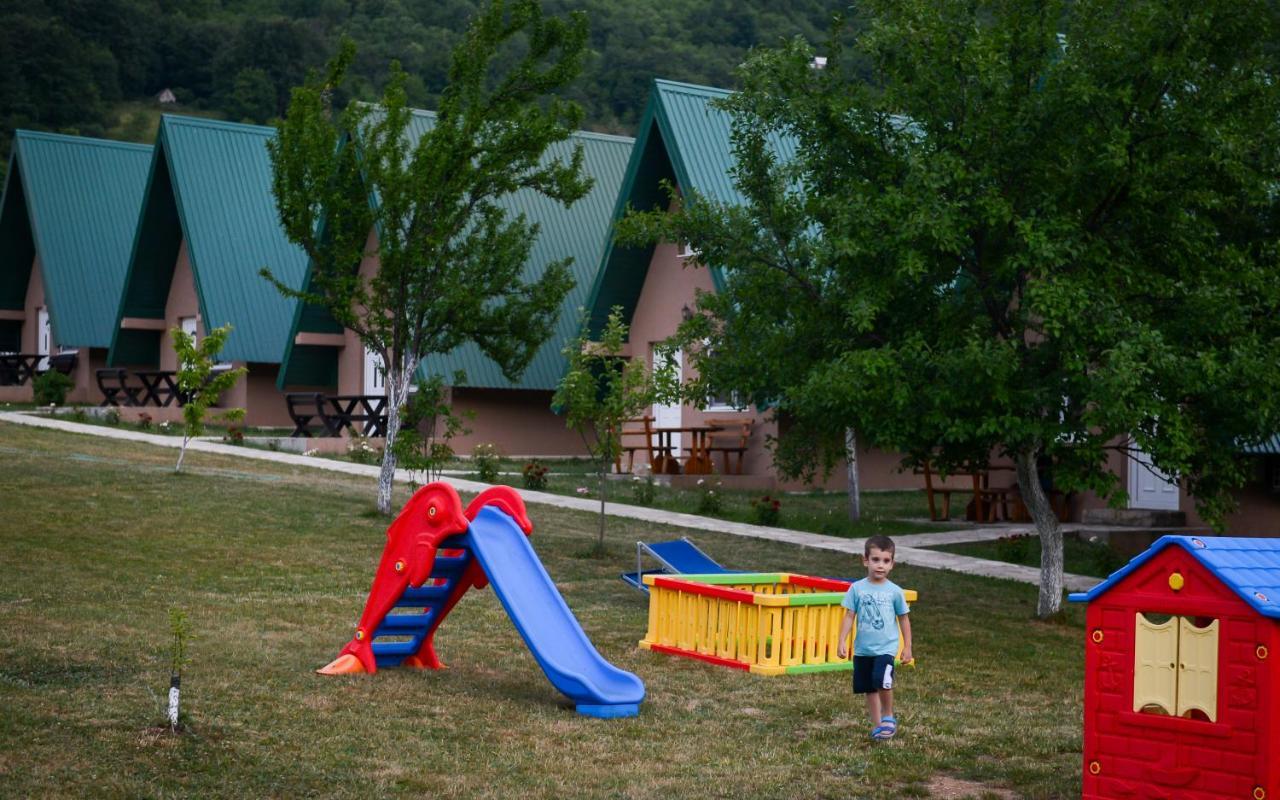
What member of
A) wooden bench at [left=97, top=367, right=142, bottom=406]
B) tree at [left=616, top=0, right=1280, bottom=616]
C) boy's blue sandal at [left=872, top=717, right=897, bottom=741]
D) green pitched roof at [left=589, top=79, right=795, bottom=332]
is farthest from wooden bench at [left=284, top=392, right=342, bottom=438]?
boy's blue sandal at [left=872, top=717, right=897, bottom=741]

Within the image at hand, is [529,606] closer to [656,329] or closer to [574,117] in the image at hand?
[574,117]

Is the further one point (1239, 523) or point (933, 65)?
point (1239, 523)

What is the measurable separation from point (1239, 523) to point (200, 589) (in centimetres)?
1363

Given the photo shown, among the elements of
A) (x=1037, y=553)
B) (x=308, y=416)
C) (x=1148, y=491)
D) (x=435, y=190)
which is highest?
(x=435, y=190)

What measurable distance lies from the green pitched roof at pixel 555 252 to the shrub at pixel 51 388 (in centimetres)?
645

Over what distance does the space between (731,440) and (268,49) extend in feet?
186

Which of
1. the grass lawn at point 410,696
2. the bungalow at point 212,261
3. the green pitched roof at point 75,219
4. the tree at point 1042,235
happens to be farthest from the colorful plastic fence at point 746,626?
the green pitched roof at point 75,219

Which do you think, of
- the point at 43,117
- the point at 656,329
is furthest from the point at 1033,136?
the point at 43,117

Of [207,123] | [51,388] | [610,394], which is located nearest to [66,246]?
[51,388]

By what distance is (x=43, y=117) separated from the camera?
69875mm

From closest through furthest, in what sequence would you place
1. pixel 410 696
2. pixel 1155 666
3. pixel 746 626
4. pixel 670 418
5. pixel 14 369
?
pixel 1155 666 → pixel 410 696 → pixel 746 626 → pixel 670 418 → pixel 14 369

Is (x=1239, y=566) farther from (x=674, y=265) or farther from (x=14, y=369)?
(x=14, y=369)

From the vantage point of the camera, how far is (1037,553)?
1972 centimetres

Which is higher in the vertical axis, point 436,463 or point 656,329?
point 656,329
